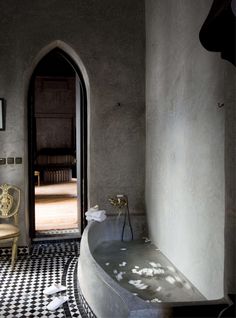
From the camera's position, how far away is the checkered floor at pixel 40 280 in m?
3.06

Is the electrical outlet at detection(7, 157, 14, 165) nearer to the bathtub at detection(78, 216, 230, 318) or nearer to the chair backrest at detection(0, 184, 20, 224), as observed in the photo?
the chair backrest at detection(0, 184, 20, 224)

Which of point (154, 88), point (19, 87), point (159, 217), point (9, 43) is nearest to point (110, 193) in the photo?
point (159, 217)

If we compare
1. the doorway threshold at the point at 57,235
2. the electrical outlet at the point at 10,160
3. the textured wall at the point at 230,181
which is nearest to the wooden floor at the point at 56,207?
the doorway threshold at the point at 57,235

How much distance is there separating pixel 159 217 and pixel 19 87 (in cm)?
257

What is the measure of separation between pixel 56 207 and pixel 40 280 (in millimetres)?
3714

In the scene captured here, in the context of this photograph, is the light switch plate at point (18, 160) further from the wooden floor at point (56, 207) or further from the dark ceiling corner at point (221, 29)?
the dark ceiling corner at point (221, 29)

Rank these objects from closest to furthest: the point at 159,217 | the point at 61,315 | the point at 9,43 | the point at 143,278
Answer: the point at 61,315 → the point at 143,278 → the point at 159,217 → the point at 9,43

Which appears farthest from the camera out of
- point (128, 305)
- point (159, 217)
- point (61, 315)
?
point (159, 217)

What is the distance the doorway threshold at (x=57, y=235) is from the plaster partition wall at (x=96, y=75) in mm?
398

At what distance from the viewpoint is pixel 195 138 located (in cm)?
300

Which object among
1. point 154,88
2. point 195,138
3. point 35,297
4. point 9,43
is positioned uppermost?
point 9,43

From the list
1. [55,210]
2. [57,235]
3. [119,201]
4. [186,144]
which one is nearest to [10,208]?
[57,235]

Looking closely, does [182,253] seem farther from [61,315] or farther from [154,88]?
[154,88]

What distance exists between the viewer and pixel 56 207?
742cm
